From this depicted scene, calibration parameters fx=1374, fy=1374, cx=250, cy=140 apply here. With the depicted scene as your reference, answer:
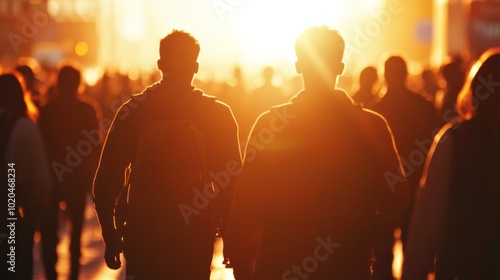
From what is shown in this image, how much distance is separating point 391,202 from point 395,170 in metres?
0.14

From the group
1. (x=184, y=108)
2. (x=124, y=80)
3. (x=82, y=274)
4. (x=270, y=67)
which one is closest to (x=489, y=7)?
(x=124, y=80)

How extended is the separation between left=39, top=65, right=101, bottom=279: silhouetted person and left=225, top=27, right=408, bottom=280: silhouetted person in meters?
5.83

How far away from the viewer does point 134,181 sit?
6496 mm

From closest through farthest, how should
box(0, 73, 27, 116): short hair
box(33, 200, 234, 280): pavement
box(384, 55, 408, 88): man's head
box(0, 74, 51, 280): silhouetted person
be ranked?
1. box(0, 74, 51, 280): silhouetted person
2. box(0, 73, 27, 116): short hair
3. box(384, 55, 408, 88): man's head
4. box(33, 200, 234, 280): pavement

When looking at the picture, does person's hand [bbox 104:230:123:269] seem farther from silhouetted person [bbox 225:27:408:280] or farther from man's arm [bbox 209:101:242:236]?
silhouetted person [bbox 225:27:408:280]

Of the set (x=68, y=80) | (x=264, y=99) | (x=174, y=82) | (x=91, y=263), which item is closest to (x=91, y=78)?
(x=264, y=99)

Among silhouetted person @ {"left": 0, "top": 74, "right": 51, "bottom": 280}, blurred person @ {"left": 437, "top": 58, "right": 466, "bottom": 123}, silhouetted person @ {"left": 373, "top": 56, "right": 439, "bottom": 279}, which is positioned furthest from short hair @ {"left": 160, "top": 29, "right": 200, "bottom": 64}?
blurred person @ {"left": 437, "top": 58, "right": 466, "bottom": 123}

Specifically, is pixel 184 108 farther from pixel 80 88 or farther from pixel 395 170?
pixel 80 88

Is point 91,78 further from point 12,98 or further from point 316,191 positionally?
point 316,191

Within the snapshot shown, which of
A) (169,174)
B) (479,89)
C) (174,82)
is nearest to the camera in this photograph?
(479,89)

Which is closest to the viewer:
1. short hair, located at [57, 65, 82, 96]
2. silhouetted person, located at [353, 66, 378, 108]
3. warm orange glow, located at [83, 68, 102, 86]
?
short hair, located at [57, 65, 82, 96]

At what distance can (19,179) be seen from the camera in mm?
8406

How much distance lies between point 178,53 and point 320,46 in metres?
1.02

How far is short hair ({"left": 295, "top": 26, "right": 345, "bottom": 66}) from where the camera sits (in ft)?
19.3
